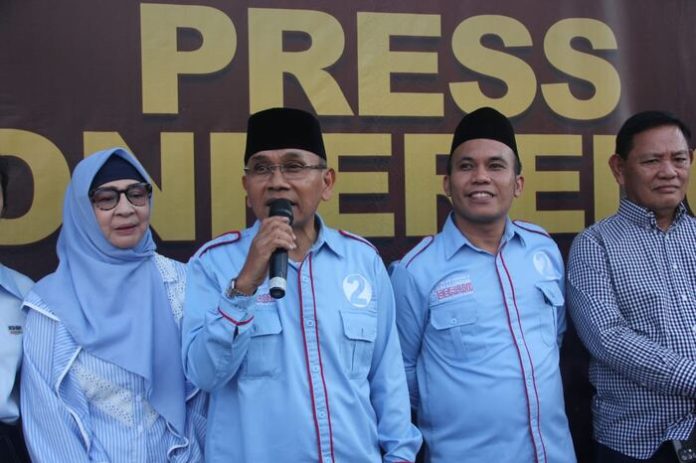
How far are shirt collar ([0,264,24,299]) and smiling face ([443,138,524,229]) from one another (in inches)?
60.4

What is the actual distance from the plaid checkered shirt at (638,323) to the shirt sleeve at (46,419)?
5.63 feet

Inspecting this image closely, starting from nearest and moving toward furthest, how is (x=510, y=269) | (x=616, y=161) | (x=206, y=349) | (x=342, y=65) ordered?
1. (x=206, y=349)
2. (x=510, y=269)
3. (x=616, y=161)
4. (x=342, y=65)

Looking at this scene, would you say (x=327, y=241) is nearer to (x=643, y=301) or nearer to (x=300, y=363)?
(x=300, y=363)

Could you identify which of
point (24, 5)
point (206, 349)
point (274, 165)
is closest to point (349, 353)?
point (206, 349)

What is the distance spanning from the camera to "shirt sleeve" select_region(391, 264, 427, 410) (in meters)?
2.57

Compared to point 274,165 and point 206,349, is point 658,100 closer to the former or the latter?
point 274,165

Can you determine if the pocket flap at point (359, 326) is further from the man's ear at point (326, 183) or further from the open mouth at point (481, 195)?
the open mouth at point (481, 195)

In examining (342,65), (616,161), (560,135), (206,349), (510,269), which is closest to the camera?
(206,349)

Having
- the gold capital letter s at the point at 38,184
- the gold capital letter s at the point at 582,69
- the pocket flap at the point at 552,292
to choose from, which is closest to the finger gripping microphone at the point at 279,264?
the pocket flap at the point at 552,292

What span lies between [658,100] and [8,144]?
9.78 feet

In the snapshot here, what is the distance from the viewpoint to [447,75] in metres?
3.35

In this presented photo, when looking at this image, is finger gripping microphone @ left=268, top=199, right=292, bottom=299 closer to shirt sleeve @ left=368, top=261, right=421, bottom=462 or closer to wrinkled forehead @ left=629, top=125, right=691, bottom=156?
shirt sleeve @ left=368, top=261, right=421, bottom=462

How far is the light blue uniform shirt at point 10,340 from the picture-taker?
7.20ft

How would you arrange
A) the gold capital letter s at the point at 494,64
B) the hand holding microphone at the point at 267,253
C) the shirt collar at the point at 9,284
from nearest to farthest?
the hand holding microphone at the point at 267,253 < the shirt collar at the point at 9,284 < the gold capital letter s at the point at 494,64
